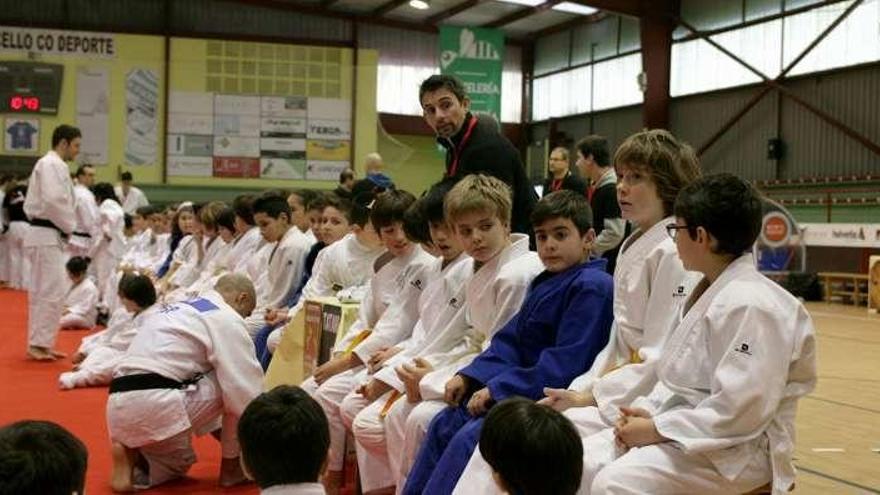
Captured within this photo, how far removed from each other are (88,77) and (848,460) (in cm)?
1654

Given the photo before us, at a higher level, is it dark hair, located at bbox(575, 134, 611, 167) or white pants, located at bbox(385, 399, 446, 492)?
dark hair, located at bbox(575, 134, 611, 167)

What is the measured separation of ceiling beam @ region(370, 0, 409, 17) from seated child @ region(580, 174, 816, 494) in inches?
726

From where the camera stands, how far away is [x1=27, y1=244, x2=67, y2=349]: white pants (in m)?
7.84

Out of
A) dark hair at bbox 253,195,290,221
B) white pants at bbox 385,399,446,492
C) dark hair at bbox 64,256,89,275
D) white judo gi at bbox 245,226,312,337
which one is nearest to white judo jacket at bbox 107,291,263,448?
white pants at bbox 385,399,446,492

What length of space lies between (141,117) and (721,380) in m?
17.4

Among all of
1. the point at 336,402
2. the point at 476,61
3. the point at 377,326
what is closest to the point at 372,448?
the point at 336,402

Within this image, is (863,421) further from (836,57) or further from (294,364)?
(836,57)

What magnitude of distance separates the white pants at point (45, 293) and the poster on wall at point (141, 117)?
1071 cm

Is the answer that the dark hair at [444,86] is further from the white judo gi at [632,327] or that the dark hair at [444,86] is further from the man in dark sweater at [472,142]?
the white judo gi at [632,327]

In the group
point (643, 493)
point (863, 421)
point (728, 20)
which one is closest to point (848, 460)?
point (863, 421)

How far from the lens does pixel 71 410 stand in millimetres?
5871

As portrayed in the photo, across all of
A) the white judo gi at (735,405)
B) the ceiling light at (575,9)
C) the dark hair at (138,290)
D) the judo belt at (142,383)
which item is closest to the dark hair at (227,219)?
the dark hair at (138,290)

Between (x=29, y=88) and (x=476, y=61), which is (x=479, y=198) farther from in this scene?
(x=29, y=88)

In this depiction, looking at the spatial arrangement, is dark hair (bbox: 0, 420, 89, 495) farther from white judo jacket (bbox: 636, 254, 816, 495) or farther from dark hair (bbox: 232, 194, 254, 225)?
dark hair (bbox: 232, 194, 254, 225)
